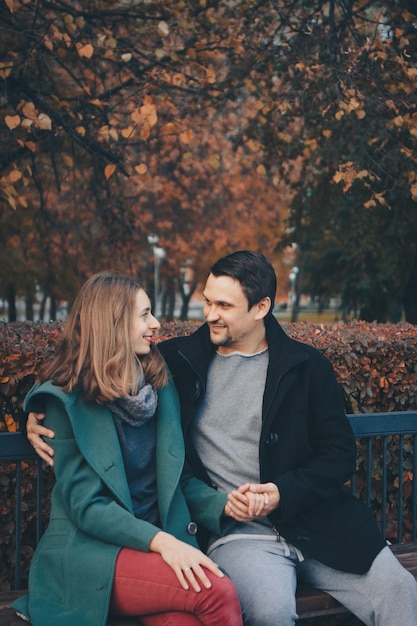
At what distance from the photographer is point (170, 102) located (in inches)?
334

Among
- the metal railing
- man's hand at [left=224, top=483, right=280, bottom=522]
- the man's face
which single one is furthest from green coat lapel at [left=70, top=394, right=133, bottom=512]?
the man's face

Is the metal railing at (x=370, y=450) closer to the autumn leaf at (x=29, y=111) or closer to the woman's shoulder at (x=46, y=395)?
the woman's shoulder at (x=46, y=395)

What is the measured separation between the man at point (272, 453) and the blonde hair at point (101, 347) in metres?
0.32

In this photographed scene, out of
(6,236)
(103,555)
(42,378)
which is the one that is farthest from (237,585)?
(6,236)

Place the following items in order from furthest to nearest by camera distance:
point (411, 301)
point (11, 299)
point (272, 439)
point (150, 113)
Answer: point (11, 299) < point (411, 301) < point (150, 113) < point (272, 439)

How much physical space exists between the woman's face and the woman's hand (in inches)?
29.6

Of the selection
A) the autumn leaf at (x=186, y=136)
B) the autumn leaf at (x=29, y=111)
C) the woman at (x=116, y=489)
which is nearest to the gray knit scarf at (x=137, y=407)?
the woman at (x=116, y=489)

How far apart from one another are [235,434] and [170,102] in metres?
5.54

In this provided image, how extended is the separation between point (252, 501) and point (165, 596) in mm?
526

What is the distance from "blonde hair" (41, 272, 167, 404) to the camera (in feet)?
10.6

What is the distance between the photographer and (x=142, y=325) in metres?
3.40

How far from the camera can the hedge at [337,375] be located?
4266 millimetres

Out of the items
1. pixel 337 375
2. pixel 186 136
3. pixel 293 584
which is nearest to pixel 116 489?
pixel 293 584

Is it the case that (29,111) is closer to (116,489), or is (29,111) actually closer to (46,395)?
(46,395)
